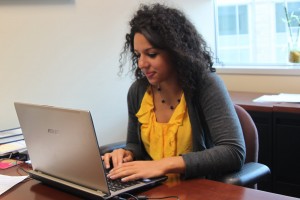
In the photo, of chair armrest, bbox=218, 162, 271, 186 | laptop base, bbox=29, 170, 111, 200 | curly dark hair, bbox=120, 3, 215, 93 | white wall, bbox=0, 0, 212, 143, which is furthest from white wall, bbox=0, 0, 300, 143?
chair armrest, bbox=218, 162, 271, 186

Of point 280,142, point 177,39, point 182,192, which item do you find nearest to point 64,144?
point 182,192

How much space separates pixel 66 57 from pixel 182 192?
140 cm

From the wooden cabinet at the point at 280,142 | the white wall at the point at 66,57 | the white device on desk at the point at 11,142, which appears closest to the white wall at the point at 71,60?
the white wall at the point at 66,57

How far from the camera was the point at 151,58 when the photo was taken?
1593 millimetres

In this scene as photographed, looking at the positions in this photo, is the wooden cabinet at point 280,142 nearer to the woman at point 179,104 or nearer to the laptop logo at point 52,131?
the woman at point 179,104

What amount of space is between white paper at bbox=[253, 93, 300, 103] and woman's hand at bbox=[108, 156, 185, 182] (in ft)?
4.02

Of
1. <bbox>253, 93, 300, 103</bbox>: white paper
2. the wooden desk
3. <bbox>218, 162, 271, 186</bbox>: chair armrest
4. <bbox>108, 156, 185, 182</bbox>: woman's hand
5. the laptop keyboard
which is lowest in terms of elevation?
<bbox>253, 93, 300, 103</bbox>: white paper

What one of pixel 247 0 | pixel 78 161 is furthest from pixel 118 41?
pixel 78 161

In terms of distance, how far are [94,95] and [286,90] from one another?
1.30 metres

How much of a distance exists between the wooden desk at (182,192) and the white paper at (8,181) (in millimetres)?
20

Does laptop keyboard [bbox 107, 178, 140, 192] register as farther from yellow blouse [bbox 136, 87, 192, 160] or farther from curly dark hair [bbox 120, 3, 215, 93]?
curly dark hair [bbox 120, 3, 215, 93]

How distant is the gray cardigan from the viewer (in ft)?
4.60

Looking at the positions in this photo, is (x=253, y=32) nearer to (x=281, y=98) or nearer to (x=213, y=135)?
(x=281, y=98)

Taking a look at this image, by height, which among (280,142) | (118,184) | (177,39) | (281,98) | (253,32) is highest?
(177,39)
